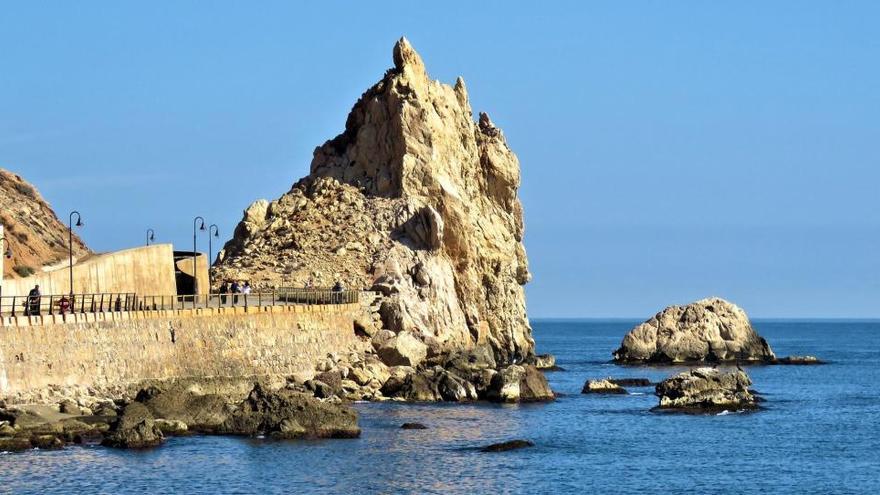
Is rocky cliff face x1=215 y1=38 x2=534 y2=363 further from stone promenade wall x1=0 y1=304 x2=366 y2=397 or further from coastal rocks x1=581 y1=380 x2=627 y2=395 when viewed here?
coastal rocks x1=581 y1=380 x2=627 y2=395

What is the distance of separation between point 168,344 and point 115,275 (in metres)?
6.89

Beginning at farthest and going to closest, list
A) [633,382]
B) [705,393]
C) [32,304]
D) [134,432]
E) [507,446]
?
[633,382]
[705,393]
[32,304]
[507,446]
[134,432]

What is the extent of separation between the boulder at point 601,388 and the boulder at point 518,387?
5.56 m

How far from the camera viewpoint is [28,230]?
307 ft

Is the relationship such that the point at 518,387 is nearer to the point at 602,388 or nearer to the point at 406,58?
the point at 602,388

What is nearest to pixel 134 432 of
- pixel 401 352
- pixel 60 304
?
pixel 60 304

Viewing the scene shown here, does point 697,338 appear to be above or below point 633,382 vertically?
above

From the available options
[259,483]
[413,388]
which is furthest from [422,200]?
[259,483]

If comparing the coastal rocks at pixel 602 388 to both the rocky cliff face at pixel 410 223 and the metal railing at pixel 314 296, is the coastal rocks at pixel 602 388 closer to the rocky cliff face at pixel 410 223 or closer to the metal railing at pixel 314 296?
the rocky cliff face at pixel 410 223

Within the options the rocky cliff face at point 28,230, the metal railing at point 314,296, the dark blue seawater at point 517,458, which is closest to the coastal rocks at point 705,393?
the dark blue seawater at point 517,458

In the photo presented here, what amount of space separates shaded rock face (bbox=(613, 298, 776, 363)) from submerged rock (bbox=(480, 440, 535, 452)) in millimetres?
59424

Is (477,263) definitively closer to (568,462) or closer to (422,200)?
(422,200)

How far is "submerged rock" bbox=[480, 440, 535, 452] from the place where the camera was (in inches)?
2276

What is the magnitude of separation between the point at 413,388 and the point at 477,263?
91.1ft
